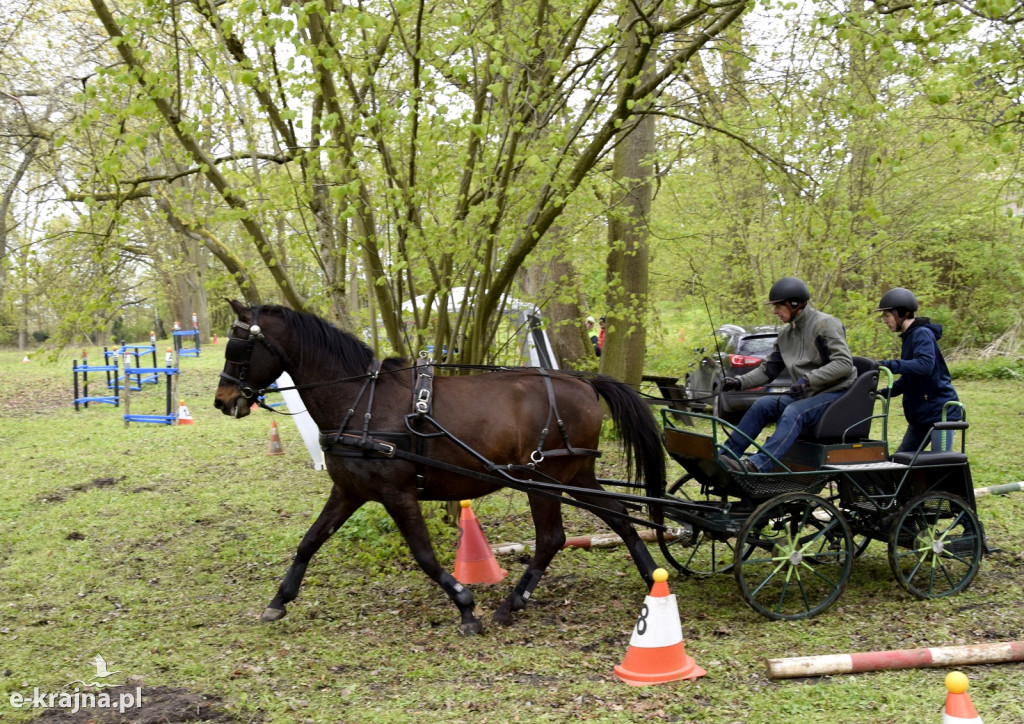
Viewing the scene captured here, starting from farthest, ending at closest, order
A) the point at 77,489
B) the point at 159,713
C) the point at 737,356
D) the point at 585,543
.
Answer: the point at 737,356, the point at 77,489, the point at 585,543, the point at 159,713

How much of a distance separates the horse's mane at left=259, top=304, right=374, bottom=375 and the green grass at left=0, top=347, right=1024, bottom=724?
1.69 metres

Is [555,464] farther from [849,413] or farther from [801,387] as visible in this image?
[849,413]

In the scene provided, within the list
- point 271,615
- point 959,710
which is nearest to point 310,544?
point 271,615

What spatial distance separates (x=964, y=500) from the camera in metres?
5.38

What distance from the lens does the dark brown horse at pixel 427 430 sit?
16.3ft

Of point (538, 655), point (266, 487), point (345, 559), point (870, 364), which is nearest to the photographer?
point (538, 655)

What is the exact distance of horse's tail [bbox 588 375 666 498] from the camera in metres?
5.39

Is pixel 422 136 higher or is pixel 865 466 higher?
pixel 422 136

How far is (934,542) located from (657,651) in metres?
2.25

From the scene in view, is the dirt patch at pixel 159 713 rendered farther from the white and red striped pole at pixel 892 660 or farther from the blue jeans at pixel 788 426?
the blue jeans at pixel 788 426

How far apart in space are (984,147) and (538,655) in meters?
12.9

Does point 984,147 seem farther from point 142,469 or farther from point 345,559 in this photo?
point 142,469

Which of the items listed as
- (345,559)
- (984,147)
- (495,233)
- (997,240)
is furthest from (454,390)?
(997,240)

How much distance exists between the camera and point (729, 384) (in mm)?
5461
